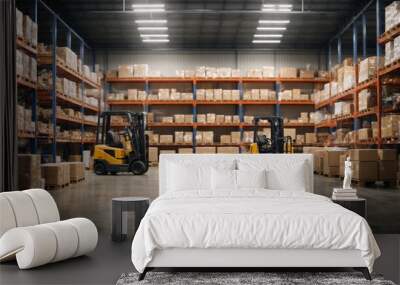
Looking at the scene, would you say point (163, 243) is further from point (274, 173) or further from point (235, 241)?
point (274, 173)

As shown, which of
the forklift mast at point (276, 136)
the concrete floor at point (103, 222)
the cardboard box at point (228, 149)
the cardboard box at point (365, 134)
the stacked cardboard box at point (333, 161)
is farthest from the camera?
the cardboard box at point (228, 149)

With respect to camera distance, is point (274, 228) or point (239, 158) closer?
point (274, 228)

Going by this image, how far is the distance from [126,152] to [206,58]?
694cm

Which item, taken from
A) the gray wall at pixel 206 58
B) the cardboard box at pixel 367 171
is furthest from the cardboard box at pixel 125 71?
the cardboard box at pixel 367 171

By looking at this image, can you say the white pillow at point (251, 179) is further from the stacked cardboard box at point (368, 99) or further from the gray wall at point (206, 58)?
the gray wall at point (206, 58)

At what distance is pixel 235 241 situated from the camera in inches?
145

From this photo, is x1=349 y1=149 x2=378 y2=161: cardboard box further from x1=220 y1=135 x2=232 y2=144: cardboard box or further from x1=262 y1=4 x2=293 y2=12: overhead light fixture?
x1=220 y1=135 x2=232 y2=144: cardboard box

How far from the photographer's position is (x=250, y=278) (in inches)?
145

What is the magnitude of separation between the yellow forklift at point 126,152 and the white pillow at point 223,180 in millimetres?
9790

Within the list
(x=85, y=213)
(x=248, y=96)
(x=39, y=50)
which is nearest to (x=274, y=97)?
(x=248, y=96)

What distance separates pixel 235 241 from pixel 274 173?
1.94 metres

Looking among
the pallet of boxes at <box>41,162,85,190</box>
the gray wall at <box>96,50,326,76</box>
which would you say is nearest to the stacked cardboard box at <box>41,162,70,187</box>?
the pallet of boxes at <box>41,162,85,190</box>

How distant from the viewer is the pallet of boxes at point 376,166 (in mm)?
11586

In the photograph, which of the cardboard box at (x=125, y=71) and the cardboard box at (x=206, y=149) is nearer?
the cardboard box at (x=206, y=149)
